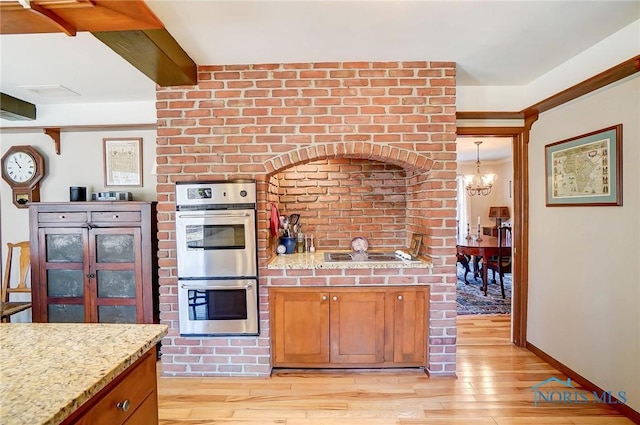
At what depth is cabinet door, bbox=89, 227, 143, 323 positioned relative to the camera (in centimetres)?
280

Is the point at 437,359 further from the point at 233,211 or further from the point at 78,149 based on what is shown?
the point at 78,149

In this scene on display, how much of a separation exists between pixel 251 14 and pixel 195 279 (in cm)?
186

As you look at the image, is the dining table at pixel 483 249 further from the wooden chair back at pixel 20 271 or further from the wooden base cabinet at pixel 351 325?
the wooden chair back at pixel 20 271

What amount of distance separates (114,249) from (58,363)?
6.64 ft

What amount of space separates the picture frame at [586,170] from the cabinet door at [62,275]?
3.99 meters

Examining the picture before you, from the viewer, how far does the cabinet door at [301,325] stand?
2.55 m

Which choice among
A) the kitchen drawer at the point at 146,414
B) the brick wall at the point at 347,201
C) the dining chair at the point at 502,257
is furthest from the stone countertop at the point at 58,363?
the dining chair at the point at 502,257

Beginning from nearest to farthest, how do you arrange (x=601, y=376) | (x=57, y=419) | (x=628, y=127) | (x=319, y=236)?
1. (x=57, y=419)
2. (x=628, y=127)
3. (x=601, y=376)
4. (x=319, y=236)

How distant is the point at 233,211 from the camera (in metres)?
2.48

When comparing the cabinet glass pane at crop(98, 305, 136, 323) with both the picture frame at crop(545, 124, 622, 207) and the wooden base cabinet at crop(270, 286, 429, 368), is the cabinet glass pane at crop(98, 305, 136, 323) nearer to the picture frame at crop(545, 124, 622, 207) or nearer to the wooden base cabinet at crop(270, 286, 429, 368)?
the wooden base cabinet at crop(270, 286, 429, 368)

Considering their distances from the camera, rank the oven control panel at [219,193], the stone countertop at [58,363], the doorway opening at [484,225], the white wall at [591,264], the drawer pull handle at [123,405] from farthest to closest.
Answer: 1. the doorway opening at [484,225]
2. the oven control panel at [219,193]
3. the white wall at [591,264]
4. the drawer pull handle at [123,405]
5. the stone countertop at [58,363]

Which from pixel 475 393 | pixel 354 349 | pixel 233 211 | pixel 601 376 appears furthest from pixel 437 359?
pixel 233 211

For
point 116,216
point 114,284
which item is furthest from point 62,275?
point 116,216

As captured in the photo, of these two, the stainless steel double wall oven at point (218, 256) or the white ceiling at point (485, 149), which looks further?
the white ceiling at point (485, 149)
